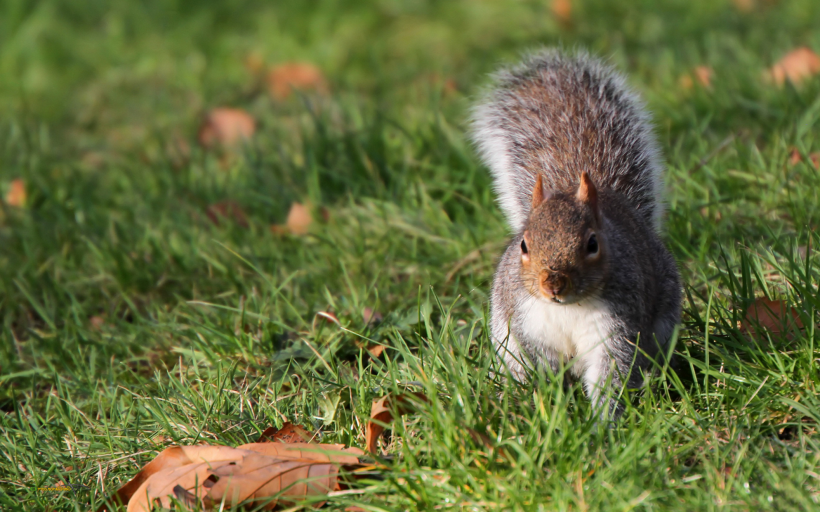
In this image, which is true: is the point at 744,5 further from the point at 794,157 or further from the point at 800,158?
the point at 800,158

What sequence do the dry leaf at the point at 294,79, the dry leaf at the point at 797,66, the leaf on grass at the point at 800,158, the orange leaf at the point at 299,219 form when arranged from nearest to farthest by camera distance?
the leaf on grass at the point at 800,158
the orange leaf at the point at 299,219
the dry leaf at the point at 797,66
the dry leaf at the point at 294,79

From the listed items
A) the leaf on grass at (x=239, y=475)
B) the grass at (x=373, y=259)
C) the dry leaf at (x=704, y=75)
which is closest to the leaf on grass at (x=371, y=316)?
the grass at (x=373, y=259)

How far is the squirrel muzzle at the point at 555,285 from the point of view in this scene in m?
1.87

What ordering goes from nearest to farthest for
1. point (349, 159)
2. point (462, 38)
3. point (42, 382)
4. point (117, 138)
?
point (42, 382)
point (349, 159)
point (117, 138)
point (462, 38)

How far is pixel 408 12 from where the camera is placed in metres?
5.41

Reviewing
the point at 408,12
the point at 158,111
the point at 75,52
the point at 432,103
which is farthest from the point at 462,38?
the point at 75,52

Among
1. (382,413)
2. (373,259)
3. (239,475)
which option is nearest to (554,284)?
(382,413)

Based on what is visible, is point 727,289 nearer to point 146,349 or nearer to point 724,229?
point 724,229

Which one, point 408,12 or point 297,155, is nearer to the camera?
point 297,155

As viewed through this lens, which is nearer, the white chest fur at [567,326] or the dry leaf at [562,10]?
the white chest fur at [567,326]

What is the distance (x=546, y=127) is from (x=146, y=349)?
1408 mm

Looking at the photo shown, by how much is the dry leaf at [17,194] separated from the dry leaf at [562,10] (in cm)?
286

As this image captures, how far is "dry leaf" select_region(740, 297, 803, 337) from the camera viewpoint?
2.14 m

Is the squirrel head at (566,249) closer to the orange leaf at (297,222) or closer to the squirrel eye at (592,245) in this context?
the squirrel eye at (592,245)
